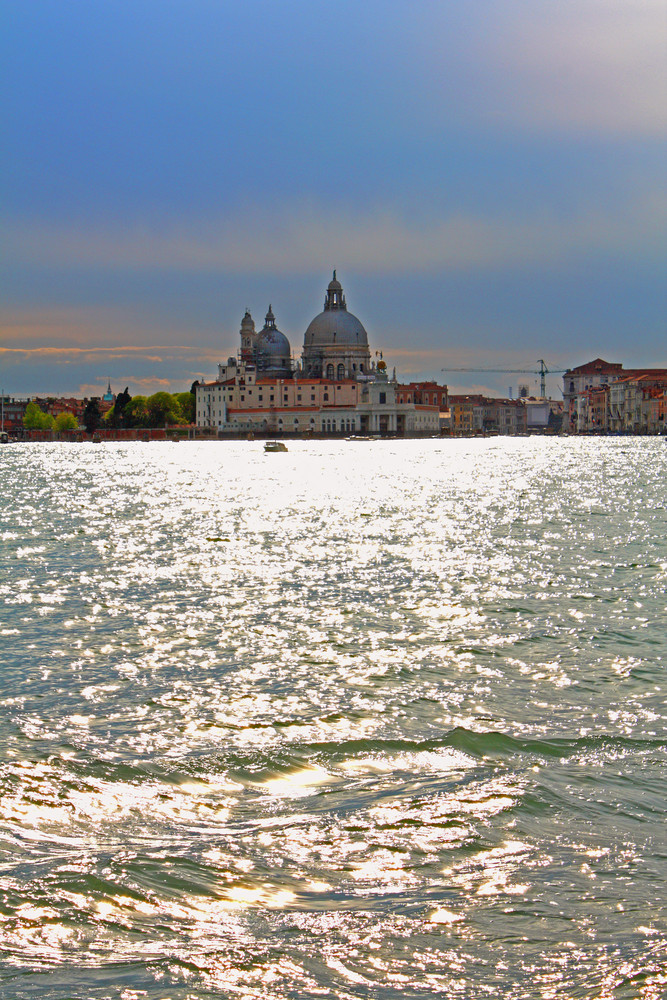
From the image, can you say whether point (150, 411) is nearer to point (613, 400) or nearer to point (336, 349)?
point (336, 349)

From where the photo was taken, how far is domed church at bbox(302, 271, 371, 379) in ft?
453

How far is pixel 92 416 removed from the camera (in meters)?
133

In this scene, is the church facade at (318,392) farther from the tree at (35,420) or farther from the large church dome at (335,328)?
the tree at (35,420)

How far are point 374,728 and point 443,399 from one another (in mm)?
166821

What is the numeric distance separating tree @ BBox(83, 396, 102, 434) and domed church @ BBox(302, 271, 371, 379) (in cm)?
2552

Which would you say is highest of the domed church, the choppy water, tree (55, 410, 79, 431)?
the domed church

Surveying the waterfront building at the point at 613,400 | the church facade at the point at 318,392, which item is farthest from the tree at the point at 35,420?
the waterfront building at the point at 613,400

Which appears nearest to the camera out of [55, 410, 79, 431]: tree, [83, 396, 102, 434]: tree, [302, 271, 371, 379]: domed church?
[83, 396, 102, 434]: tree

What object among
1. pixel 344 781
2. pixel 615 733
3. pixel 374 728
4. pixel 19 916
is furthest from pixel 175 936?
pixel 615 733

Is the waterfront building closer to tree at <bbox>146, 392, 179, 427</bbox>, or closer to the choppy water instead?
tree at <bbox>146, 392, 179, 427</bbox>

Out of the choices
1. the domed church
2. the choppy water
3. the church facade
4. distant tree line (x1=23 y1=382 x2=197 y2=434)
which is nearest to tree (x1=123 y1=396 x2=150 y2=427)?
distant tree line (x1=23 y1=382 x2=197 y2=434)

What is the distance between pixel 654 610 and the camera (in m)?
11.9

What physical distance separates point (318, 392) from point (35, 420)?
34796 mm

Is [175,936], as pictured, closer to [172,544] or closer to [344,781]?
[344,781]
